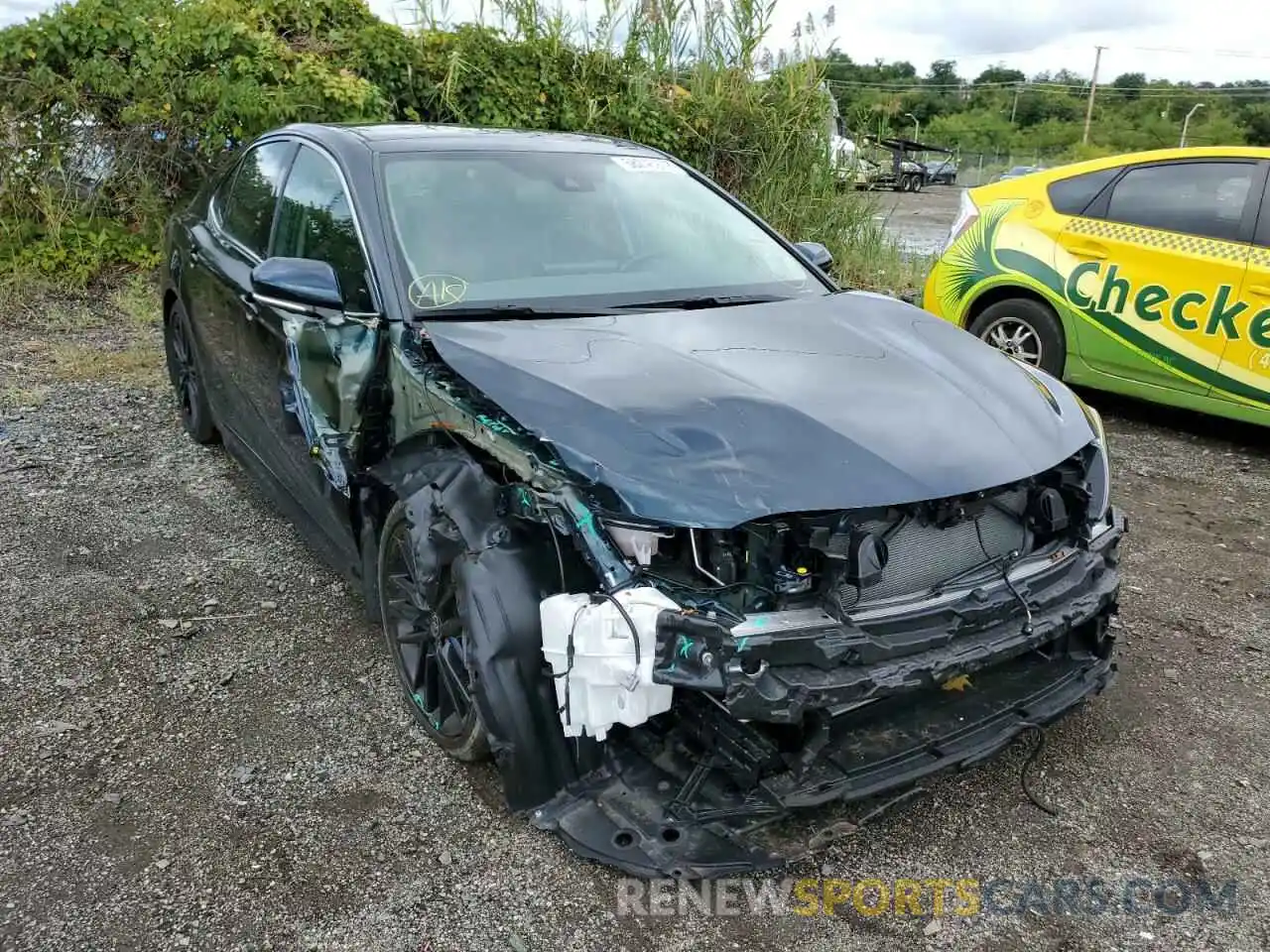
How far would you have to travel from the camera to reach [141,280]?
7965mm

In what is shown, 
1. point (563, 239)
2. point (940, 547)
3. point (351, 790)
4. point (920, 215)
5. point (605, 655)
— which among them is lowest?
point (351, 790)

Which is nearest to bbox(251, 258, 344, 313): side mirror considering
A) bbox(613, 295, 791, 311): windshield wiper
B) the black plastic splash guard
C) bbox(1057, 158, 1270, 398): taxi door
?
bbox(613, 295, 791, 311): windshield wiper

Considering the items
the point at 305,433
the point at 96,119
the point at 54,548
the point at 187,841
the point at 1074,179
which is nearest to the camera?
the point at 187,841

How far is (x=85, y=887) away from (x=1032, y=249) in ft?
18.2

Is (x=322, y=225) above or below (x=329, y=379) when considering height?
above

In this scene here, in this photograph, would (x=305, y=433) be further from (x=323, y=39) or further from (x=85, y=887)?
(x=323, y=39)

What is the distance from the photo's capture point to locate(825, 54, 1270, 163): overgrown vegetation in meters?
50.0

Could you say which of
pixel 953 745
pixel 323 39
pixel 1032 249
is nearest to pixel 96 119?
pixel 323 39

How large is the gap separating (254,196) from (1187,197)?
4706 millimetres

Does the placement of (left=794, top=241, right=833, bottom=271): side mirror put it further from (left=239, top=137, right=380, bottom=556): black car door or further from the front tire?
the front tire

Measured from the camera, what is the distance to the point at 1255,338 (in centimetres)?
501

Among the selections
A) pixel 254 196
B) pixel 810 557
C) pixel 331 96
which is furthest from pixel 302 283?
pixel 331 96

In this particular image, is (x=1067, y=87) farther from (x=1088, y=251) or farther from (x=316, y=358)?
(x=316, y=358)

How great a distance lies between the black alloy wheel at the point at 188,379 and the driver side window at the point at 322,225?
1.27 meters
